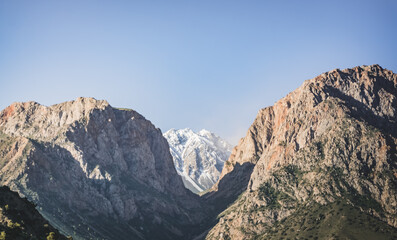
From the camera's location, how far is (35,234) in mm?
171000

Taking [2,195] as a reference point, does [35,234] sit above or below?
below

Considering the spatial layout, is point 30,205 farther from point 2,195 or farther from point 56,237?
point 56,237

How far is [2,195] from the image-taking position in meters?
189

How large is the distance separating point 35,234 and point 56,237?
31.8 feet

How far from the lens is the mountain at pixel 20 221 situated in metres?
158

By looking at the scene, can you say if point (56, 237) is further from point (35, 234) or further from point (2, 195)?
point (2, 195)

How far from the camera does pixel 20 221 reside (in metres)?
176

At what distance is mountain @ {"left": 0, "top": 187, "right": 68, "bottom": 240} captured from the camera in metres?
158

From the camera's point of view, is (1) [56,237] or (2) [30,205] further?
(2) [30,205]

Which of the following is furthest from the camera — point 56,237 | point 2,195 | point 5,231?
point 2,195

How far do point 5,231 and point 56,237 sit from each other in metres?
20.0

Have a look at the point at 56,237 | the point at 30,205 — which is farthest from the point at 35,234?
the point at 30,205

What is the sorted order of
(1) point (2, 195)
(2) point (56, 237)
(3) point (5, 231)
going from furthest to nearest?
(1) point (2, 195) < (2) point (56, 237) < (3) point (5, 231)

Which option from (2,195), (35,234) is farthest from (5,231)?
(2,195)
